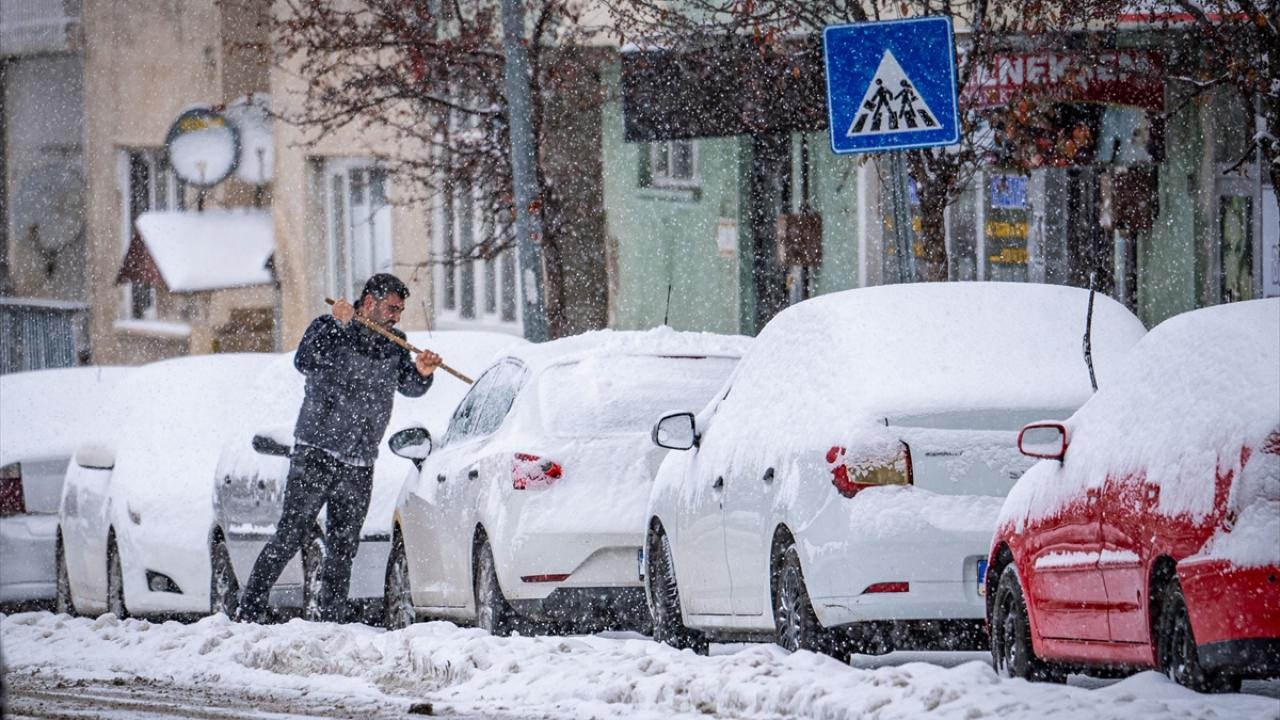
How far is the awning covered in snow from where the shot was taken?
37094 mm

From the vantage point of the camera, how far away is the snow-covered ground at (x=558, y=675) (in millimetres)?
8539

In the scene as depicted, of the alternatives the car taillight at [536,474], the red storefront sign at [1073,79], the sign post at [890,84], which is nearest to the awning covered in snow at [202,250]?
the red storefront sign at [1073,79]

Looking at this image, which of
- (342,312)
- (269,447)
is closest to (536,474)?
(342,312)

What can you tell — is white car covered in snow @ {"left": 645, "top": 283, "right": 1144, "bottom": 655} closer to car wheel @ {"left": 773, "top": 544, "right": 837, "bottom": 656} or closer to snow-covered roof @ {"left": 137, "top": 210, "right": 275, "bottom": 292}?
car wheel @ {"left": 773, "top": 544, "right": 837, "bottom": 656}

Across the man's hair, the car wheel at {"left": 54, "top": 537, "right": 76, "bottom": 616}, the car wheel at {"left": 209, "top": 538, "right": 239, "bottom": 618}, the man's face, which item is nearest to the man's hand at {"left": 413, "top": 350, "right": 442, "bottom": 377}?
the man's face

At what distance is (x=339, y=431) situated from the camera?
1398 centimetres

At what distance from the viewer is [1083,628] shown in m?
8.92

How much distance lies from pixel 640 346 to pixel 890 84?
197 cm

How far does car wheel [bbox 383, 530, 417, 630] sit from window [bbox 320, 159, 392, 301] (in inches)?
765

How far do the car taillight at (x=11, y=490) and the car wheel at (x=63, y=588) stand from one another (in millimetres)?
351

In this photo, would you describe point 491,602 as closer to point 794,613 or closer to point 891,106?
point 794,613

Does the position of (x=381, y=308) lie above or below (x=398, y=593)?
above

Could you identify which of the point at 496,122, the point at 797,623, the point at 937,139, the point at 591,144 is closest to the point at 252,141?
the point at 591,144

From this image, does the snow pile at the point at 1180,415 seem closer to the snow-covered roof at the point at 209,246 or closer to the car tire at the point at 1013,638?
the car tire at the point at 1013,638
